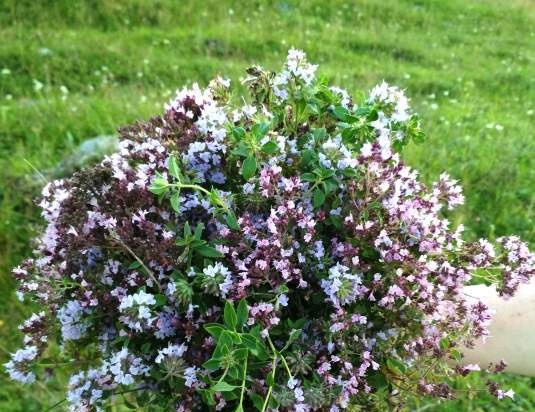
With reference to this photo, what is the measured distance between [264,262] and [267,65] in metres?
6.71

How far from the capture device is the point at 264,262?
1.48 m

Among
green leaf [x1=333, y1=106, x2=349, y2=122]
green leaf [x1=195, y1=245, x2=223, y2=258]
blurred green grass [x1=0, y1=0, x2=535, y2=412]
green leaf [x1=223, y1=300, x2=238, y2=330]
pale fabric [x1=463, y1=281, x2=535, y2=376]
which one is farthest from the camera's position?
blurred green grass [x1=0, y1=0, x2=535, y2=412]

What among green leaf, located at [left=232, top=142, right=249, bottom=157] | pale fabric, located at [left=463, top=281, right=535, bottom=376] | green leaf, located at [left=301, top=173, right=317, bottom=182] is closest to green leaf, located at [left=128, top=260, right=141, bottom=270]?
green leaf, located at [left=232, top=142, right=249, bottom=157]

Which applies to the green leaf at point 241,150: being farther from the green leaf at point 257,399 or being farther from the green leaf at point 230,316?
the green leaf at point 257,399

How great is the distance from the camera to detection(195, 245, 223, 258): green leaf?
4.99ft

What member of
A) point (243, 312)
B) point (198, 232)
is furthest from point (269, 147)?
point (243, 312)

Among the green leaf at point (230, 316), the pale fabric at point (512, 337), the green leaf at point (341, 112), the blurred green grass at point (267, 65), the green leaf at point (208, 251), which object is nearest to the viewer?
the green leaf at point (230, 316)

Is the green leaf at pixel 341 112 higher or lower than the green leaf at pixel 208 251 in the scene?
higher

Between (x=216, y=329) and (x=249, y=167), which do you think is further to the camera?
(x=249, y=167)

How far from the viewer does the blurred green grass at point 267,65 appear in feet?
15.1

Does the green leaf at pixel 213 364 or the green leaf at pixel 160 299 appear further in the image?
the green leaf at pixel 160 299

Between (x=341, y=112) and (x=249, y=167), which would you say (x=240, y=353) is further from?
(x=341, y=112)

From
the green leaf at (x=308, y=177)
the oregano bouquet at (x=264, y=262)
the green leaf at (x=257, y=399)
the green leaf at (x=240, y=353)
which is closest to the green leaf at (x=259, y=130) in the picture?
the oregano bouquet at (x=264, y=262)

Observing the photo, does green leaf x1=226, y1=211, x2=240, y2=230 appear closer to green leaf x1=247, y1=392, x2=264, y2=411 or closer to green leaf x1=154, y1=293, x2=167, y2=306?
green leaf x1=154, y1=293, x2=167, y2=306
